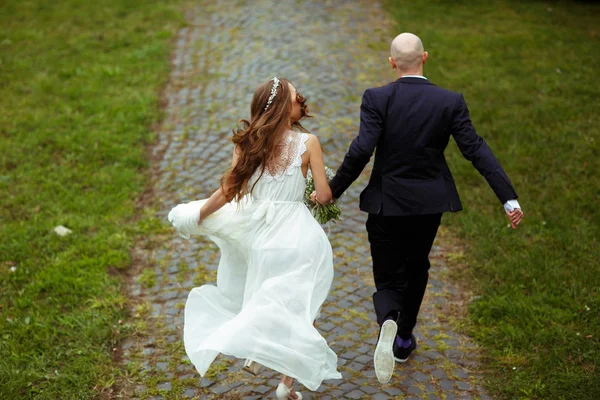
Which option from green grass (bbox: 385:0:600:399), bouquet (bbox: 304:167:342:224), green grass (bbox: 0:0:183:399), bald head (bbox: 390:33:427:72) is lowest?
green grass (bbox: 0:0:183:399)

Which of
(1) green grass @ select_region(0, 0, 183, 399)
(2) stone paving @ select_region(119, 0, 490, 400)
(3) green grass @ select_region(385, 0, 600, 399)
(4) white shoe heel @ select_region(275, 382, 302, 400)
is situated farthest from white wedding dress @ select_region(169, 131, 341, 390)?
(3) green grass @ select_region(385, 0, 600, 399)

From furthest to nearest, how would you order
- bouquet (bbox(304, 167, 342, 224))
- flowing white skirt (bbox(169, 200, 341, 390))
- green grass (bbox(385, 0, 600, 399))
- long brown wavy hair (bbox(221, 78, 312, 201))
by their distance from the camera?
green grass (bbox(385, 0, 600, 399))
bouquet (bbox(304, 167, 342, 224))
long brown wavy hair (bbox(221, 78, 312, 201))
flowing white skirt (bbox(169, 200, 341, 390))

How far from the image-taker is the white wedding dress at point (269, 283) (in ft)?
13.3

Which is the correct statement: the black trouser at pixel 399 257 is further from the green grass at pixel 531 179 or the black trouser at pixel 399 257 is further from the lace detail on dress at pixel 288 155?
the green grass at pixel 531 179

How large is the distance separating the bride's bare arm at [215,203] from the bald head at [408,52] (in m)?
1.20

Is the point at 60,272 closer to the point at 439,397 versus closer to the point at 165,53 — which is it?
the point at 439,397

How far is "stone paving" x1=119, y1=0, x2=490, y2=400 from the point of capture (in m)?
4.90

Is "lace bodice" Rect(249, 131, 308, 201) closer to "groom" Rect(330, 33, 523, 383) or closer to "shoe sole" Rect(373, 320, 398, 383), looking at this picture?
"groom" Rect(330, 33, 523, 383)

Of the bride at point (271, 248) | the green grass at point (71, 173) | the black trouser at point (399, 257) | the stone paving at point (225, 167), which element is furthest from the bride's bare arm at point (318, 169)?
the green grass at point (71, 173)

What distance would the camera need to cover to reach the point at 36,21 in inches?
482

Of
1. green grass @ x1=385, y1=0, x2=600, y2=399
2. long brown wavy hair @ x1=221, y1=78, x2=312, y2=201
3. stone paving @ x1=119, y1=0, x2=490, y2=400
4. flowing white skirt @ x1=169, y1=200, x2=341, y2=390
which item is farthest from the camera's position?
green grass @ x1=385, y1=0, x2=600, y2=399

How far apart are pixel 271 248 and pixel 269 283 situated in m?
0.22

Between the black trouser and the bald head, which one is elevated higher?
the bald head

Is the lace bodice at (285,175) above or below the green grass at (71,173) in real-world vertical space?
above
